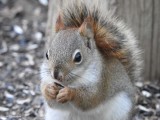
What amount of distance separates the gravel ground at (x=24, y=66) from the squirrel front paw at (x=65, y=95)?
0.84 metres

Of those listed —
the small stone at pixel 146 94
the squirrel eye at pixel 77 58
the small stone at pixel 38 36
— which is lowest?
the small stone at pixel 146 94

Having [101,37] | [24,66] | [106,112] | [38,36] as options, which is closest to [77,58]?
[101,37]

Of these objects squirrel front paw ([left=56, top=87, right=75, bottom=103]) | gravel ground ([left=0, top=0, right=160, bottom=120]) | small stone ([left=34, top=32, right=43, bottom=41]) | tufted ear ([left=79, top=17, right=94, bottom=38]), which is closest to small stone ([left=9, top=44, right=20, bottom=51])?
gravel ground ([left=0, top=0, right=160, bottom=120])

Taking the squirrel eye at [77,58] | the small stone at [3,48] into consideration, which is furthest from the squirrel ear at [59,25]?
the small stone at [3,48]

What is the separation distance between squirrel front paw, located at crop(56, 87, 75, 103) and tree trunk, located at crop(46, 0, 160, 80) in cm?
107

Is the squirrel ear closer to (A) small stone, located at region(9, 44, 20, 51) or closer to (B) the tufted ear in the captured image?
(B) the tufted ear

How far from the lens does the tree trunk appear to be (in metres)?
3.81

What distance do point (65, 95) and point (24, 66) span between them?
1.58 metres

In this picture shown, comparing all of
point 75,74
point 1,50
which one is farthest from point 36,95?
point 75,74

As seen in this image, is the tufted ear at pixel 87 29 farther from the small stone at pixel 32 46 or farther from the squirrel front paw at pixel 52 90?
the small stone at pixel 32 46

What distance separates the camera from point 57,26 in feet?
9.77

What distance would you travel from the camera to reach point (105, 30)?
2994 millimetres

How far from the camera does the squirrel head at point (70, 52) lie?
104 inches

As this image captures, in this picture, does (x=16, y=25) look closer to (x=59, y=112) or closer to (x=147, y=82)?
(x=147, y=82)
